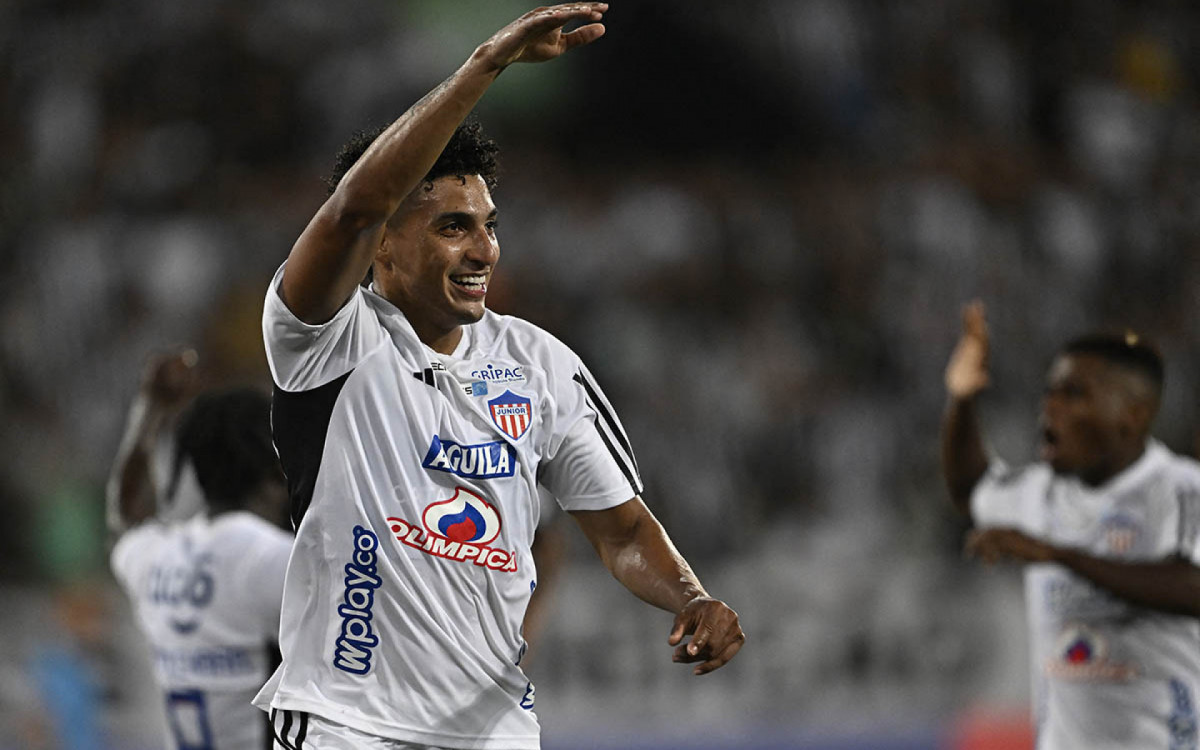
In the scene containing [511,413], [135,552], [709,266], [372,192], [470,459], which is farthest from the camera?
[709,266]

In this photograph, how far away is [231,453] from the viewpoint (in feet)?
16.4

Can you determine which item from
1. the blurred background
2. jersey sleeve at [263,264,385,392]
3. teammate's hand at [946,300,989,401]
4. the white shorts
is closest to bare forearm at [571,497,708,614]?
the white shorts

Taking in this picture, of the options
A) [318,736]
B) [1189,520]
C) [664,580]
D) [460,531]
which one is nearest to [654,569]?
[664,580]

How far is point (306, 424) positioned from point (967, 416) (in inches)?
138

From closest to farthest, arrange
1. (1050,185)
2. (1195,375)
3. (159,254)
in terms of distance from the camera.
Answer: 1. (1195,375)
2. (159,254)
3. (1050,185)

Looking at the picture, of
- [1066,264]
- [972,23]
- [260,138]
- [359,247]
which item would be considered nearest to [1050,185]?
[1066,264]

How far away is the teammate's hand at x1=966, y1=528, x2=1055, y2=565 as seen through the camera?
5051mm

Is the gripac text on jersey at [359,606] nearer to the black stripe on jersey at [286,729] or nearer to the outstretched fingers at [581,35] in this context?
the black stripe on jersey at [286,729]

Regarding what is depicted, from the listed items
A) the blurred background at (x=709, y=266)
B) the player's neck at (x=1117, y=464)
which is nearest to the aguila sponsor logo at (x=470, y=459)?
the player's neck at (x=1117, y=464)

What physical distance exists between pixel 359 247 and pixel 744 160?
12.1 m

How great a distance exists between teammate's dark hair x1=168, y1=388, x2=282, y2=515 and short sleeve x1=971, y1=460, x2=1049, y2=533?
2.78 meters

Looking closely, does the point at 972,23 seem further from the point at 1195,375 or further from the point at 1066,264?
the point at 1195,375

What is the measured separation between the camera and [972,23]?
15766 mm

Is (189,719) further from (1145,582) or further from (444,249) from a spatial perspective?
(1145,582)
